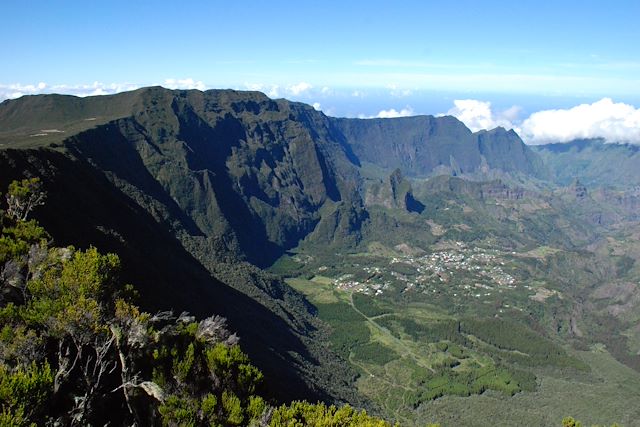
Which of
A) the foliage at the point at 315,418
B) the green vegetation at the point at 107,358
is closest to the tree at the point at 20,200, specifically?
the green vegetation at the point at 107,358

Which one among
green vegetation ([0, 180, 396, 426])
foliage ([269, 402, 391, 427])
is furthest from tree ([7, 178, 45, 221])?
foliage ([269, 402, 391, 427])

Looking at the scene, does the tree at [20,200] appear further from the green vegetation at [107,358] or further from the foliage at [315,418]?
the foliage at [315,418]

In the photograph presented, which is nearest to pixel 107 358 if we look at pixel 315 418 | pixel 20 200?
pixel 315 418

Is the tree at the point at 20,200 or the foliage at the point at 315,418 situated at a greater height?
the tree at the point at 20,200

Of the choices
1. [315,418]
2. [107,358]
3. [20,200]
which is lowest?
[315,418]

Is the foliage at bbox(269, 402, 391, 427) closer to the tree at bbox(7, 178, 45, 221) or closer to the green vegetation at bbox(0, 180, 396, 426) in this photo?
the green vegetation at bbox(0, 180, 396, 426)

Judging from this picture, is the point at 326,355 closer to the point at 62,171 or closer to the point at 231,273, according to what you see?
the point at 231,273

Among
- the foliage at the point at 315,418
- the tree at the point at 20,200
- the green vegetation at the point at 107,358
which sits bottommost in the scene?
the foliage at the point at 315,418

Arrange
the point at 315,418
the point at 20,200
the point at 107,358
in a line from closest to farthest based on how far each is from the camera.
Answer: the point at 315,418
the point at 107,358
the point at 20,200

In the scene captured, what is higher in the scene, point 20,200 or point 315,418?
point 20,200

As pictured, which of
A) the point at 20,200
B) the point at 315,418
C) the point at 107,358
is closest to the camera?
the point at 315,418

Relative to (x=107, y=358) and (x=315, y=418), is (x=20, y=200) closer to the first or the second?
(x=107, y=358)

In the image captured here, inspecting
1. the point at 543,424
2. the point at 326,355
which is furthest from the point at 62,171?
the point at 543,424
